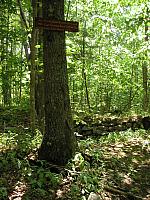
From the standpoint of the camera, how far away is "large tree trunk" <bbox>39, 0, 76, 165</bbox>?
5410mm

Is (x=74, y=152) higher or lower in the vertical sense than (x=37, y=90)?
lower

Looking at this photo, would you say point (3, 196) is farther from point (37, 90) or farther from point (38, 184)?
point (37, 90)

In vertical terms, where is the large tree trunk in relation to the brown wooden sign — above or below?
below

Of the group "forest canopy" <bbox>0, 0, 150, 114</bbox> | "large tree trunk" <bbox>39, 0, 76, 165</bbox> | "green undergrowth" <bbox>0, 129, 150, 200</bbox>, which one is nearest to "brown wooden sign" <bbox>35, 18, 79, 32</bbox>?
"large tree trunk" <bbox>39, 0, 76, 165</bbox>

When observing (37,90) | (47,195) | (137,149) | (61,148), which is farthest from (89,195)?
(37,90)

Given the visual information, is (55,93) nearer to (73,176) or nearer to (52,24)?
(52,24)

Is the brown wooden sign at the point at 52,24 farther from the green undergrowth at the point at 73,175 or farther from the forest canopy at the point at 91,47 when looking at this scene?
the green undergrowth at the point at 73,175

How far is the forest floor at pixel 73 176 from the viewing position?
471cm

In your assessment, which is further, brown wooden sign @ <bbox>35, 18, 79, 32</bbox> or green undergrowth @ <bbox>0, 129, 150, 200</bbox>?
brown wooden sign @ <bbox>35, 18, 79, 32</bbox>

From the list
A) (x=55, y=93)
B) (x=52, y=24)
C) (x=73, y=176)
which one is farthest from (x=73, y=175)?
(x=52, y=24)

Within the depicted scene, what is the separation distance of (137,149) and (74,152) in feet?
9.13

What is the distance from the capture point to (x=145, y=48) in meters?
9.66

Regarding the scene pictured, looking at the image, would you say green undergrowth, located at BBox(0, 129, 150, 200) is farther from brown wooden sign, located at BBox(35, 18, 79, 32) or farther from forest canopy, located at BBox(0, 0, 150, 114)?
forest canopy, located at BBox(0, 0, 150, 114)

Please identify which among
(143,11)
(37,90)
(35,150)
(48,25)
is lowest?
(35,150)
